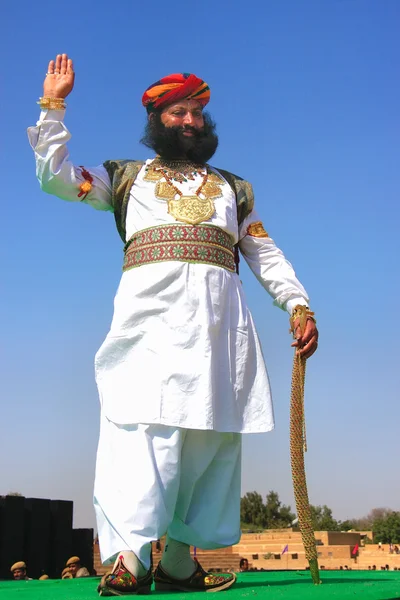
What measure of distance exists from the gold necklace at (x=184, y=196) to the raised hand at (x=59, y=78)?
0.61 m

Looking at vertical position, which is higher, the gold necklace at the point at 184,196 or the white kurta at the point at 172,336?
the gold necklace at the point at 184,196

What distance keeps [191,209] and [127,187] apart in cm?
39

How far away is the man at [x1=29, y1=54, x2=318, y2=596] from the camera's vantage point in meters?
3.34

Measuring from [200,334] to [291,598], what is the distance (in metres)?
1.27

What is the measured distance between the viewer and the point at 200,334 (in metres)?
3.56

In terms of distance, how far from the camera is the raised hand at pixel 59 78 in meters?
3.82

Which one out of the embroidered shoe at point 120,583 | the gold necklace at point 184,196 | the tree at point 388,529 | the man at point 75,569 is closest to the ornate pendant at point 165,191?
the gold necklace at point 184,196

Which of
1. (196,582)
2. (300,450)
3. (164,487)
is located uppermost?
(300,450)

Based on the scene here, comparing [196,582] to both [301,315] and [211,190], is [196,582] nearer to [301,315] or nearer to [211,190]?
[301,315]

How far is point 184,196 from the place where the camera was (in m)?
3.92

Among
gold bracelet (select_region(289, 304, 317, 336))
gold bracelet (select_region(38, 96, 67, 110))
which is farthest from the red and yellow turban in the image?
gold bracelet (select_region(289, 304, 317, 336))

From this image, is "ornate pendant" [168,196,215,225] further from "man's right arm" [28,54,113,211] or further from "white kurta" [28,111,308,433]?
"man's right arm" [28,54,113,211]

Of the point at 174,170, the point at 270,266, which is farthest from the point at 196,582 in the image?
the point at 174,170

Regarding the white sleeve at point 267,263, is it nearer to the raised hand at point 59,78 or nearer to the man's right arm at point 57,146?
the man's right arm at point 57,146
